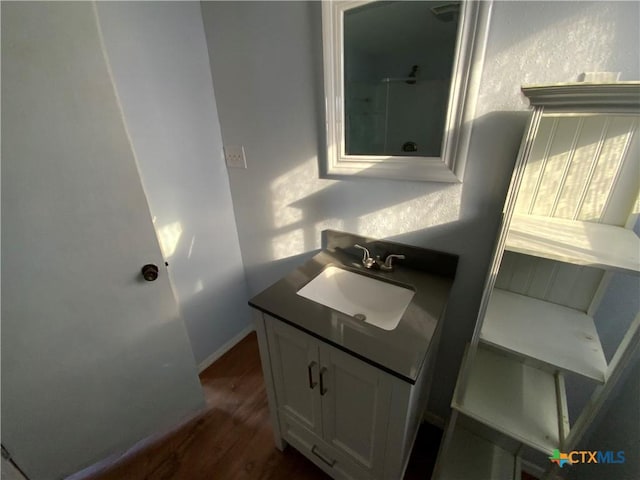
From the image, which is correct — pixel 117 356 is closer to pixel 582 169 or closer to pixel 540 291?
pixel 540 291

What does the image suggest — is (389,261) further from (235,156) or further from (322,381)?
(235,156)

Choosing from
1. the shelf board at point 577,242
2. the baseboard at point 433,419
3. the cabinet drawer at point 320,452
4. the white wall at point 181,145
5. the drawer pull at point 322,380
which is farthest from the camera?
the baseboard at point 433,419

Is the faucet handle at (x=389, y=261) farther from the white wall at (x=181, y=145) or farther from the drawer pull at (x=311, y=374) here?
the white wall at (x=181, y=145)

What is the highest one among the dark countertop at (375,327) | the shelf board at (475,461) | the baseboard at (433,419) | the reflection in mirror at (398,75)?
the reflection in mirror at (398,75)

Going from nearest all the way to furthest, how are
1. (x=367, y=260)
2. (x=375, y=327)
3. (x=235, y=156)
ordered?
(x=375, y=327), (x=367, y=260), (x=235, y=156)

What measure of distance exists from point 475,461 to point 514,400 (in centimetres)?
45

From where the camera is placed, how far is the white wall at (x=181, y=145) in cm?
114

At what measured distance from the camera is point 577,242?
748mm

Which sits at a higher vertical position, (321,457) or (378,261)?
(378,261)

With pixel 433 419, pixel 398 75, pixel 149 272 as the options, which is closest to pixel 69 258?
pixel 149 272

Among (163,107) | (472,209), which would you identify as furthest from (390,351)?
(163,107)

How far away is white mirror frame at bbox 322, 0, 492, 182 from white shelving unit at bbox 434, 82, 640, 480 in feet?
0.75

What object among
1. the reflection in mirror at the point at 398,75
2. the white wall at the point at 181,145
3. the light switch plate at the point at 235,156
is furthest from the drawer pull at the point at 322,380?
the light switch plate at the point at 235,156

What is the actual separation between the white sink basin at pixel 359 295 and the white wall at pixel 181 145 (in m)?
0.84
